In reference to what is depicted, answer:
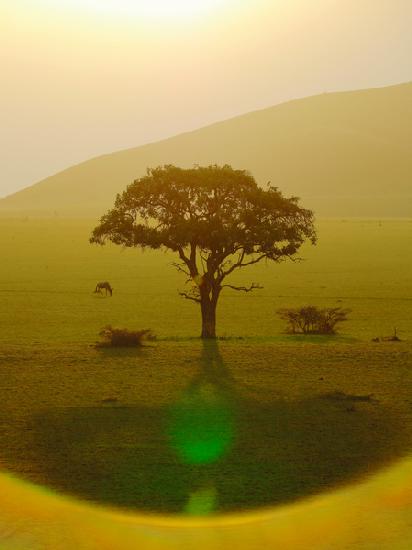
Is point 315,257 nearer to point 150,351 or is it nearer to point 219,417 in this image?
point 150,351

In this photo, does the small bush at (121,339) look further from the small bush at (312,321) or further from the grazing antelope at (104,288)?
the grazing antelope at (104,288)

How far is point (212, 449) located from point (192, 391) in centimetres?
517

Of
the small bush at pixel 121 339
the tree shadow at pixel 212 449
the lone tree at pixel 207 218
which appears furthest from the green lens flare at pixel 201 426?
the lone tree at pixel 207 218

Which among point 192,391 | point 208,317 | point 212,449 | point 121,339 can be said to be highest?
point 208,317

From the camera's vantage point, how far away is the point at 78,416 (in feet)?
63.1

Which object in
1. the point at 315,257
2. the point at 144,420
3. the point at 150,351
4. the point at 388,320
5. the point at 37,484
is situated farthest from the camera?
the point at 315,257

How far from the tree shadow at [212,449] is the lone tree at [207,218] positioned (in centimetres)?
935

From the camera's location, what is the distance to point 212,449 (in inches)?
658

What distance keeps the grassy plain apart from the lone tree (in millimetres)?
2908

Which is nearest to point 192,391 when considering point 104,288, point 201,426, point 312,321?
point 201,426

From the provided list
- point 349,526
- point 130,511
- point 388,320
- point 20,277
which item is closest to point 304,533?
point 349,526

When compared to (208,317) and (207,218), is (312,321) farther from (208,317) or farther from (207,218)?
(207,218)

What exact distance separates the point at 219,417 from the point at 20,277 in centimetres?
4523

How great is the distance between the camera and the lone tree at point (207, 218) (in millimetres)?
30312
